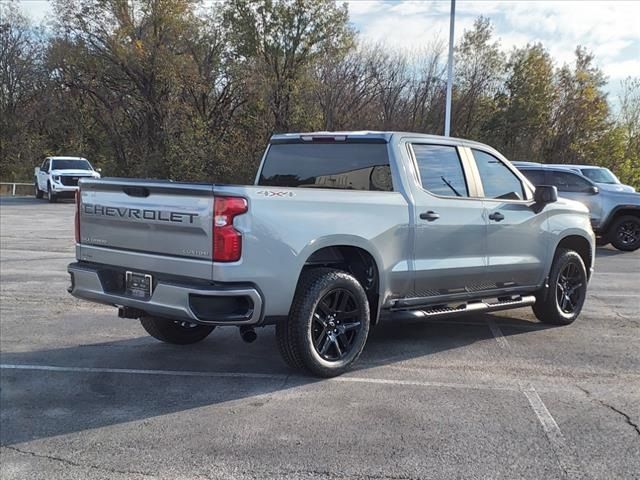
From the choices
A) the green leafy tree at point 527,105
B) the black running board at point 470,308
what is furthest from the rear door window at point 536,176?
the green leafy tree at point 527,105

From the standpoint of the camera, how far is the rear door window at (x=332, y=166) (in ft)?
18.3

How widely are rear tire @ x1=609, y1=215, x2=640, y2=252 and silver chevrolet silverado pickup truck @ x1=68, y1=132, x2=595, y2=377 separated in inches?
346

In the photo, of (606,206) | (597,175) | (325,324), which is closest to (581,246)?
(325,324)

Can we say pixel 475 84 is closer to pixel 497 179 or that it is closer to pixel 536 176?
pixel 536 176

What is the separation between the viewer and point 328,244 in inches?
191

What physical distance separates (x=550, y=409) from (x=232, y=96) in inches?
1233

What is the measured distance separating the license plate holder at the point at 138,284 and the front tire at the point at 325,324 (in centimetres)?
99

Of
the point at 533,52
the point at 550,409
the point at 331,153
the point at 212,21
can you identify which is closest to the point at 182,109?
the point at 212,21

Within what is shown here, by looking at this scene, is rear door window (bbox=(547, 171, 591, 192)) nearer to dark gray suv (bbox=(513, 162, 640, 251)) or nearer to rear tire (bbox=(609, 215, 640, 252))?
dark gray suv (bbox=(513, 162, 640, 251))

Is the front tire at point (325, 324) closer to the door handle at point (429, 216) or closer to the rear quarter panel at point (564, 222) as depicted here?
the door handle at point (429, 216)

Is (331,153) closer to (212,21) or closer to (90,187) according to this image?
(90,187)

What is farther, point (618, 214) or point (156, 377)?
point (618, 214)

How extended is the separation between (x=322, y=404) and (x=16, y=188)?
35.2m

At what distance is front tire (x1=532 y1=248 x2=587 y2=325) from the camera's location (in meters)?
6.80
